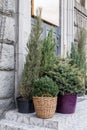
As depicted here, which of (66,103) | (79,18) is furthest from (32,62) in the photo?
(79,18)

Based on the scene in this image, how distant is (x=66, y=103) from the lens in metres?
3.69

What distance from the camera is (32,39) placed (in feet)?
12.1

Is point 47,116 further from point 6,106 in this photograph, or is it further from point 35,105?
point 6,106

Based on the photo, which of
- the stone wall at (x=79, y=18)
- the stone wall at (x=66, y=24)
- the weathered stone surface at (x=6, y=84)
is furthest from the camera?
the stone wall at (x=79, y=18)

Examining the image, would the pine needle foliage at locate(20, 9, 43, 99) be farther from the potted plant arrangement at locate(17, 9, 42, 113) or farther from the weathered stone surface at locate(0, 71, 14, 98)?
the weathered stone surface at locate(0, 71, 14, 98)

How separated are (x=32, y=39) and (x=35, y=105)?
0.98m

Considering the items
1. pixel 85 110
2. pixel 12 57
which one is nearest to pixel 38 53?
pixel 12 57

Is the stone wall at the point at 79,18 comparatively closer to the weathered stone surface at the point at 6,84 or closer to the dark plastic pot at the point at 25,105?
the weathered stone surface at the point at 6,84

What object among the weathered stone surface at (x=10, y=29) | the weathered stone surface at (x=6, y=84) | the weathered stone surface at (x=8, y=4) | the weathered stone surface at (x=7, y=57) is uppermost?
the weathered stone surface at (x=8, y=4)

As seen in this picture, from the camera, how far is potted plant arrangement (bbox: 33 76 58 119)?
3.32m

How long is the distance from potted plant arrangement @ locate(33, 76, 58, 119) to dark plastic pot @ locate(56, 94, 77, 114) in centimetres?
32

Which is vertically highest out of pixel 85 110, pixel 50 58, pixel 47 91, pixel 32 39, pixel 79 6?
pixel 79 6

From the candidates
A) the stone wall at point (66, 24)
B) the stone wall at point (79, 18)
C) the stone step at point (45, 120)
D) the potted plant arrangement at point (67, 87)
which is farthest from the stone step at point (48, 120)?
the stone wall at point (79, 18)

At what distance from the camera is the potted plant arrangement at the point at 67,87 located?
3.70 metres
